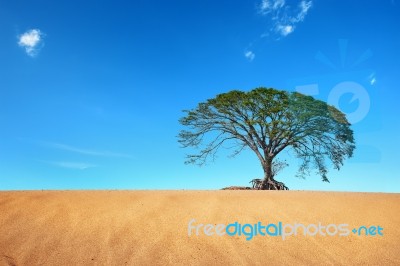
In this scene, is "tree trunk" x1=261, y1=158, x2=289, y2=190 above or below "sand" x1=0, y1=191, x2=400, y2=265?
above

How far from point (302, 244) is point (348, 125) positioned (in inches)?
828

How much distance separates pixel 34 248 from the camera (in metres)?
7.08

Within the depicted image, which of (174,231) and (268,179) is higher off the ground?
(268,179)

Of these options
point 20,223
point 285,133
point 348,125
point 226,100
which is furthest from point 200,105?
point 20,223
